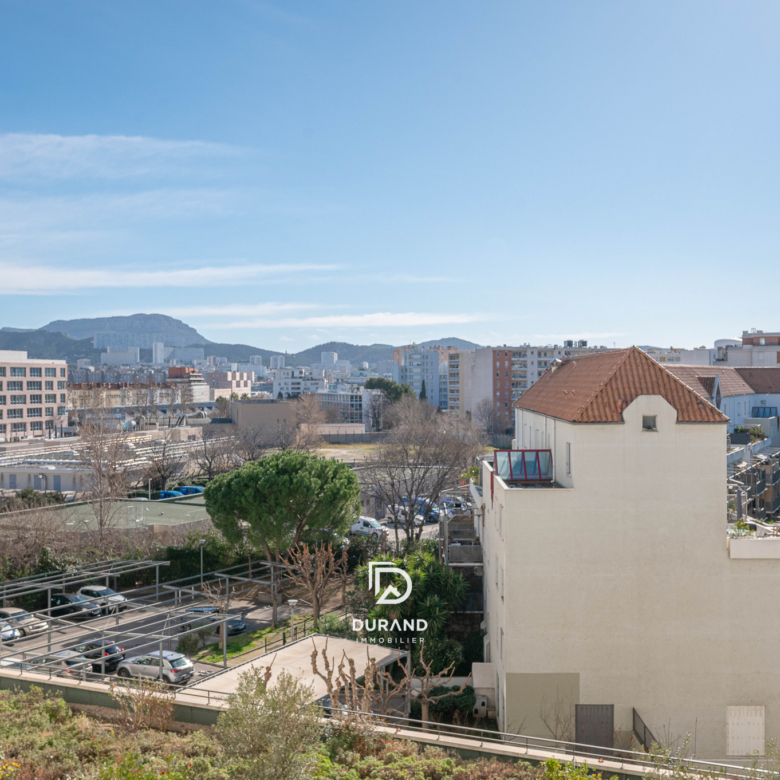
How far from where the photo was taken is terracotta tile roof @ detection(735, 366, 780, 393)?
53.6 meters

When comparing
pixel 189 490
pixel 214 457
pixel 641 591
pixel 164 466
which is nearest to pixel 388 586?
pixel 641 591

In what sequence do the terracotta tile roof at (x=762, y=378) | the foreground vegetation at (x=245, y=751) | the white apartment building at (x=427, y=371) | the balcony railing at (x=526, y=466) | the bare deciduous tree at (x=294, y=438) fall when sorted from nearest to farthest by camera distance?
the foreground vegetation at (x=245, y=751) → the balcony railing at (x=526, y=466) → the terracotta tile roof at (x=762, y=378) → the bare deciduous tree at (x=294, y=438) → the white apartment building at (x=427, y=371)

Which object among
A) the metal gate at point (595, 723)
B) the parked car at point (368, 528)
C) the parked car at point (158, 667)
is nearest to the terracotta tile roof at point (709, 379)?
the metal gate at point (595, 723)

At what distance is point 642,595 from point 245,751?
13.2m

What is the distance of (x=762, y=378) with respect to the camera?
54656 millimetres

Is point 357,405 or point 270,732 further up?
point 357,405

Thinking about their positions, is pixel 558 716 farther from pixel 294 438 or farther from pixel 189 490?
pixel 294 438

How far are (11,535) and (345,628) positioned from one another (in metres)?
21.1

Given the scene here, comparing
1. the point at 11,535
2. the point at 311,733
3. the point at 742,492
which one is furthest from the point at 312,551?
the point at 311,733

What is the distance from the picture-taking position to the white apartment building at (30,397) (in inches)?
3794

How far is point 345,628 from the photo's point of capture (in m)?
25.1

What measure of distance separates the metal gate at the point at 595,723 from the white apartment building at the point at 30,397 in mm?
94801

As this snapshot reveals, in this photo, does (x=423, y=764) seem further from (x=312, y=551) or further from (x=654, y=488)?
(x=312, y=551)

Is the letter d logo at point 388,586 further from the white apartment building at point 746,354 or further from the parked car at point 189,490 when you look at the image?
the white apartment building at point 746,354
